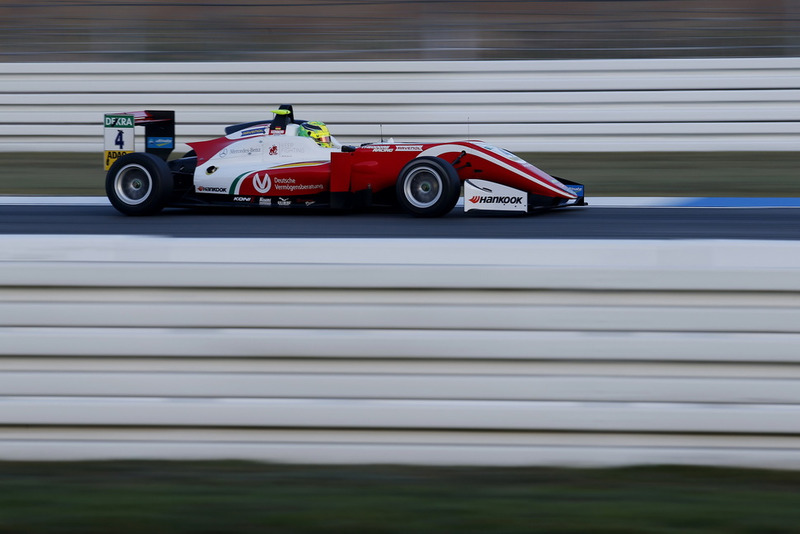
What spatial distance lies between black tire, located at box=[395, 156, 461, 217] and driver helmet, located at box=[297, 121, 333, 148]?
45.4 inches

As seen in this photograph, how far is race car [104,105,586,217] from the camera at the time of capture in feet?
25.2

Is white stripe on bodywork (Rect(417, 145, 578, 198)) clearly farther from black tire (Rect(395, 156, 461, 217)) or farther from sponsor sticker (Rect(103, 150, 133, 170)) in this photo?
sponsor sticker (Rect(103, 150, 133, 170))

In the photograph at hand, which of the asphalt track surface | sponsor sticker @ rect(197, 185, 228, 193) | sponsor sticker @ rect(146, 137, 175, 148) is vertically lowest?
the asphalt track surface

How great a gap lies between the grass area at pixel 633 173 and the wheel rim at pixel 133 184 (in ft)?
7.53

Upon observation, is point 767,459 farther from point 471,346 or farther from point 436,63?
point 436,63

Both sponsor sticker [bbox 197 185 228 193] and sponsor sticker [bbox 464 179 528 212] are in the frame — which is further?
sponsor sticker [bbox 197 185 228 193]

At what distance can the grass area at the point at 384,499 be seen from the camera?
2572 mm

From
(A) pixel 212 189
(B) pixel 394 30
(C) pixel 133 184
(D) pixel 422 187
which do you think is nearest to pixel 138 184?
(C) pixel 133 184

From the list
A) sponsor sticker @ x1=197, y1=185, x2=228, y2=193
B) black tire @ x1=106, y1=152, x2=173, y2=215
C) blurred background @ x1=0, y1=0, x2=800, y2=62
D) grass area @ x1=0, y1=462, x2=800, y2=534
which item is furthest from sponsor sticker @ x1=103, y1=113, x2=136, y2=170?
grass area @ x1=0, y1=462, x2=800, y2=534

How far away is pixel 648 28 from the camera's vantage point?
42.2 feet

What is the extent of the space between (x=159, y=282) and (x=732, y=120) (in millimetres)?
9957

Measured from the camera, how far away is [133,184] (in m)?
8.30

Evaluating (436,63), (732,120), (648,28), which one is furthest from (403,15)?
(732,120)

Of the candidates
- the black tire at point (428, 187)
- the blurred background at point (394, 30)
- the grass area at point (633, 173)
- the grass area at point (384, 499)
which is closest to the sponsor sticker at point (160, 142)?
the grass area at point (633, 173)
